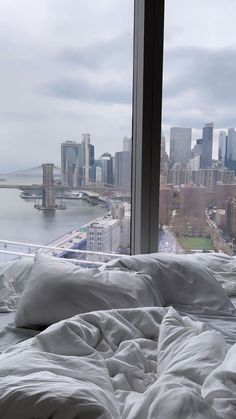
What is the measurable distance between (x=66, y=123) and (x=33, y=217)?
1.83 feet

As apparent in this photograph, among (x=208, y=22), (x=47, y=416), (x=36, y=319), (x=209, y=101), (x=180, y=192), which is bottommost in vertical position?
(x=36, y=319)

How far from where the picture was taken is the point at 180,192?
2.33m

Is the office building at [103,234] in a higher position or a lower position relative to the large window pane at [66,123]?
lower

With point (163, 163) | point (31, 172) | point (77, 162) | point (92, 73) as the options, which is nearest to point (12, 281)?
point (31, 172)

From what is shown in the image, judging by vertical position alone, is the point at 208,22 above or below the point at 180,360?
above

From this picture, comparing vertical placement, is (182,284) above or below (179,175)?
below

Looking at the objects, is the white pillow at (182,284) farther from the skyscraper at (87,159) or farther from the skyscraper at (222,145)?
the skyscraper at (222,145)

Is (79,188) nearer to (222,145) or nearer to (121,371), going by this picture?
(222,145)

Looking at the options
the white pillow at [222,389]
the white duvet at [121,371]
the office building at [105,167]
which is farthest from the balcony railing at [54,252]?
the white pillow at [222,389]

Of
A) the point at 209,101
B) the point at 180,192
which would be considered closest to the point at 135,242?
the point at 180,192

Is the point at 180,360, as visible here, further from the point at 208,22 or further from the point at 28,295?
the point at 208,22

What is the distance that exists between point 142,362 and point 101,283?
46 centimetres

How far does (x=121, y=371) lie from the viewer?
0.91 meters

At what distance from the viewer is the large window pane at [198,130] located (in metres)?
2.21
